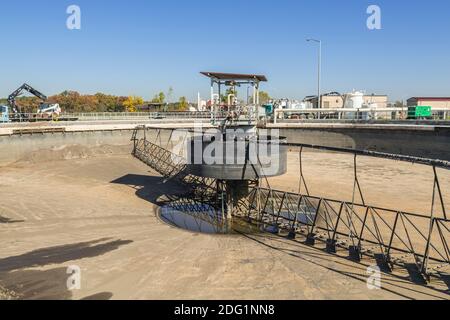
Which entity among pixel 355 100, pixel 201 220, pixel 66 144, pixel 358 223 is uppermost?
pixel 355 100

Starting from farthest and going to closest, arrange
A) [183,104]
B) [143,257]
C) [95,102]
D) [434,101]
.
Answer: [183,104]
[95,102]
[434,101]
[143,257]

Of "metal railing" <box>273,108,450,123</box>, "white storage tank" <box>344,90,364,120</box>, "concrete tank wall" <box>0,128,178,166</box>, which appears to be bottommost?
"concrete tank wall" <box>0,128,178,166</box>

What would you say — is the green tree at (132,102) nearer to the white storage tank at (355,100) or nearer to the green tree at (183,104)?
the green tree at (183,104)

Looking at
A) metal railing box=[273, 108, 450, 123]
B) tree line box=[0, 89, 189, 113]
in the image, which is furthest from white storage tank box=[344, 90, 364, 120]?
tree line box=[0, 89, 189, 113]


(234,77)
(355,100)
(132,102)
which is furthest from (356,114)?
(132,102)

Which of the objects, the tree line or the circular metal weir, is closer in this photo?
the circular metal weir

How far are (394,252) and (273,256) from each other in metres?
4.80

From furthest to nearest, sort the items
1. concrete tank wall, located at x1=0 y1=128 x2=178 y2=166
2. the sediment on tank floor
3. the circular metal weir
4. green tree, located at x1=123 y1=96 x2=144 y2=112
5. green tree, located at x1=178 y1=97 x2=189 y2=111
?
green tree, located at x1=178 y1=97 x2=189 y2=111 < green tree, located at x1=123 y1=96 x2=144 y2=112 < concrete tank wall, located at x1=0 y1=128 x2=178 y2=166 < the circular metal weir < the sediment on tank floor

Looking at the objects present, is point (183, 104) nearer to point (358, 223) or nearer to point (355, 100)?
point (355, 100)

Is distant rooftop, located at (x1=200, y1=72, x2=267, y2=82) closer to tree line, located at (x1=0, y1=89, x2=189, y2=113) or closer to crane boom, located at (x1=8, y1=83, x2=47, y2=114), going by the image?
crane boom, located at (x1=8, y1=83, x2=47, y2=114)

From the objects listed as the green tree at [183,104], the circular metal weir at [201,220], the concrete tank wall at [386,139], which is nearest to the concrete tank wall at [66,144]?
the circular metal weir at [201,220]

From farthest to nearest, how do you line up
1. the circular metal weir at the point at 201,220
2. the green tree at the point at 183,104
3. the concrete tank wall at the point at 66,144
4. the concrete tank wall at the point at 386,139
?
1. the green tree at the point at 183,104
2. the concrete tank wall at the point at 386,139
3. the concrete tank wall at the point at 66,144
4. the circular metal weir at the point at 201,220

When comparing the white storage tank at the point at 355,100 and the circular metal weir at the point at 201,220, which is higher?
the white storage tank at the point at 355,100
